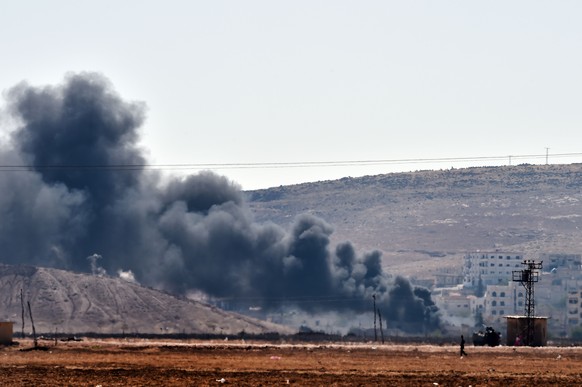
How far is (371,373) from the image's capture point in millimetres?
74625

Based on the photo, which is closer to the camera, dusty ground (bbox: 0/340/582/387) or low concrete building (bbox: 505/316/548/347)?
dusty ground (bbox: 0/340/582/387)

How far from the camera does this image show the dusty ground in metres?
65.9

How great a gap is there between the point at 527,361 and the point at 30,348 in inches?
1483

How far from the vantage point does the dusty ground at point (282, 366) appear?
6594 centimetres

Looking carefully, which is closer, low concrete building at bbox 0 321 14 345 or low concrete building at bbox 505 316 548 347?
low concrete building at bbox 0 321 14 345

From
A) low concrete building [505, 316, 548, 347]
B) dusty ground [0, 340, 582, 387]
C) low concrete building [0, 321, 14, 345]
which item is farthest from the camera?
low concrete building [505, 316, 548, 347]

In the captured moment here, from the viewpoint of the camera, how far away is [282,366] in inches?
3231

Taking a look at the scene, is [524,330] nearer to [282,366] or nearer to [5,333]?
[5,333]

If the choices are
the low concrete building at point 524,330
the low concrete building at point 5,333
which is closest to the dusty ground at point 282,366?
the low concrete building at point 5,333

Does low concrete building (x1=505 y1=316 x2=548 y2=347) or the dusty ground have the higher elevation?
low concrete building (x1=505 y1=316 x2=548 y2=347)

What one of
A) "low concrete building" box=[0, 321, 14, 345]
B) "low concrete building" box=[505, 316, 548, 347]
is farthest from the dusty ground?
"low concrete building" box=[505, 316, 548, 347]

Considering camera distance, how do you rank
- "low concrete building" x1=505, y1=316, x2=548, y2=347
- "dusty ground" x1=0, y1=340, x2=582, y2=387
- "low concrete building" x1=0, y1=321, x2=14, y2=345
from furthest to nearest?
"low concrete building" x1=505, y1=316, x2=548, y2=347 < "low concrete building" x1=0, y1=321, x2=14, y2=345 < "dusty ground" x1=0, y1=340, x2=582, y2=387

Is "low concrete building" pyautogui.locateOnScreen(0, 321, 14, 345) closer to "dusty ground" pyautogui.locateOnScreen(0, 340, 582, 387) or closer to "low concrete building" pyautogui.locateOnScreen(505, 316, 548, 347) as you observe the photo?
"dusty ground" pyautogui.locateOnScreen(0, 340, 582, 387)

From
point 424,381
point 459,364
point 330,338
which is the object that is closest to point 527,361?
point 459,364
